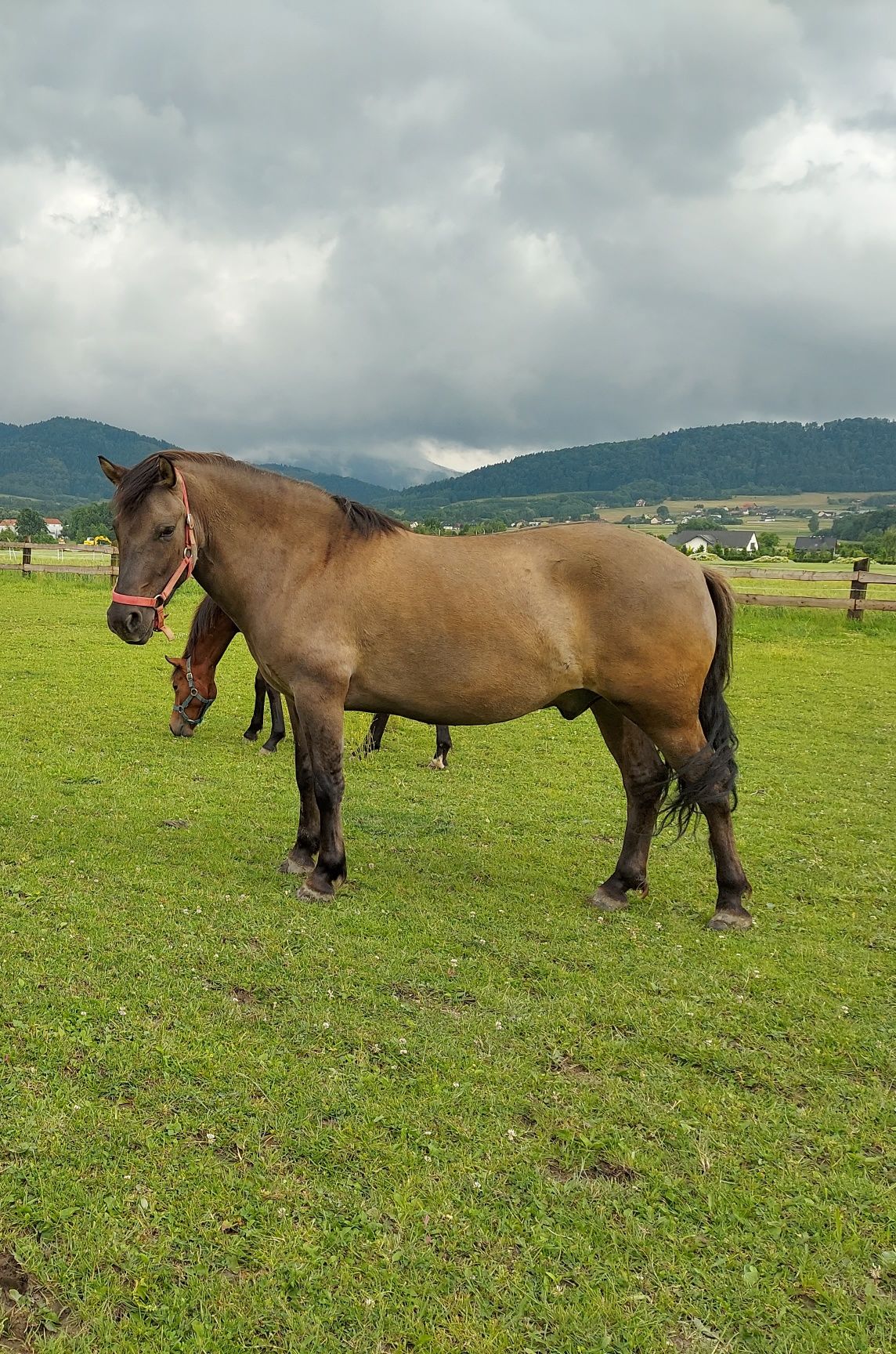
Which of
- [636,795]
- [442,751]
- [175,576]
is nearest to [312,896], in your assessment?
[175,576]

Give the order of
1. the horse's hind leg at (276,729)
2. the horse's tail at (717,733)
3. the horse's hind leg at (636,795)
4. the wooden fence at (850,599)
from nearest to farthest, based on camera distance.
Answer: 1. the horse's tail at (717,733)
2. the horse's hind leg at (636,795)
3. the horse's hind leg at (276,729)
4. the wooden fence at (850,599)

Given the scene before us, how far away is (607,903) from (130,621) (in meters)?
3.76

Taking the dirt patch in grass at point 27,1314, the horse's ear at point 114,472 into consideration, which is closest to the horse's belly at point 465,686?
the horse's ear at point 114,472

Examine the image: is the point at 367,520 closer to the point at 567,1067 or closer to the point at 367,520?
the point at 367,520

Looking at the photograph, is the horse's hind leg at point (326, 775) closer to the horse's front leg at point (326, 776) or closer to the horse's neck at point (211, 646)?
the horse's front leg at point (326, 776)

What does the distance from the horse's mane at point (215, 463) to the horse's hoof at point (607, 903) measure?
2949 mm

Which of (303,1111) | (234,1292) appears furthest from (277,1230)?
(303,1111)

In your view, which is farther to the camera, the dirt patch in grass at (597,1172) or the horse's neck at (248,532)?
the horse's neck at (248,532)

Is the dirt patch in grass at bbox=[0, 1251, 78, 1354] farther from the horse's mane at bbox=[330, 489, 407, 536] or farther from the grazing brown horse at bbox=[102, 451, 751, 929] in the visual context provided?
the horse's mane at bbox=[330, 489, 407, 536]

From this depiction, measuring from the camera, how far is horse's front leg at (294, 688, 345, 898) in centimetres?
531

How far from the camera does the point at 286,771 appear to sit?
8734 mm

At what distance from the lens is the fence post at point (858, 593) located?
21.4 metres

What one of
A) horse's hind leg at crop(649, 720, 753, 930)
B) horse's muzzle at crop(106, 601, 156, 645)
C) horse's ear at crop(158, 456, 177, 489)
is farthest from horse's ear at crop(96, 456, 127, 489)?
horse's hind leg at crop(649, 720, 753, 930)

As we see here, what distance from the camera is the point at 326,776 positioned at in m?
5.39
